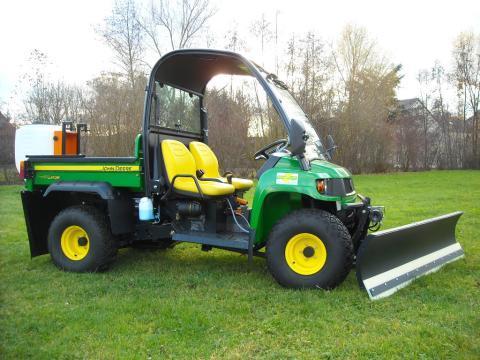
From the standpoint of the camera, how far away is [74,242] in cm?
547

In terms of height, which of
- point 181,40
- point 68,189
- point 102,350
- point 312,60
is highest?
point 181,40

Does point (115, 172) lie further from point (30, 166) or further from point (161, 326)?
point (161, 326)

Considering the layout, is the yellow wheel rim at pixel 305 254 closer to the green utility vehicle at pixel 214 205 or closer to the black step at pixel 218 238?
the green utility vehicle at pixel 214 205

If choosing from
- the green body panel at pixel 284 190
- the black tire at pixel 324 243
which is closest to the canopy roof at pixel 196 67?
the green body panel at pixel 284 190

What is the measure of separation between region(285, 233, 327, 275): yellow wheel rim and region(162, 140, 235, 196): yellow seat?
3.20 feet

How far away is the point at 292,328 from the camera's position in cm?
355

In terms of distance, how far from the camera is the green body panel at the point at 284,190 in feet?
14.5

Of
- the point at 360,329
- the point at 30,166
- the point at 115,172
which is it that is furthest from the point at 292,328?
→ the point at 30,166

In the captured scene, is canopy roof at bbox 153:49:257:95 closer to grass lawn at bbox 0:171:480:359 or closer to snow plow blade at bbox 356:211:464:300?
snow plow blade at bbox 356:211:464:300

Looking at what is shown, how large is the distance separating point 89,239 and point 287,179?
7.59ft

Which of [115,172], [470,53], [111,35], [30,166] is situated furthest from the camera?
[470,53]

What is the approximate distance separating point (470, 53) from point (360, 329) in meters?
30.4

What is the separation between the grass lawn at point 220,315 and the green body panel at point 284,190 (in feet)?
2.07

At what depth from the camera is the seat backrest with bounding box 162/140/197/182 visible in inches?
204
